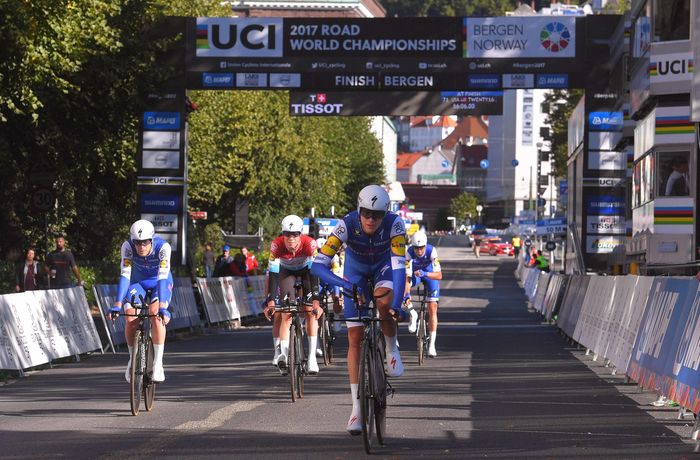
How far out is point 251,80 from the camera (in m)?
30.9

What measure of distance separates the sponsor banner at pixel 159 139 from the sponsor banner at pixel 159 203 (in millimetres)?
1052

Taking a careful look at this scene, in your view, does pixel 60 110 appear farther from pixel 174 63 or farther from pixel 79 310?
pixel 79 310

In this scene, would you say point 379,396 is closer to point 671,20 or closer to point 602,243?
point 671,20

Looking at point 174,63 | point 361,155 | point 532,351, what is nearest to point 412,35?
point 174,63

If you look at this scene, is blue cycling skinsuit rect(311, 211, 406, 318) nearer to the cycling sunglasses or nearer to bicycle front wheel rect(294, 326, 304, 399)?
the cycling sunglasses

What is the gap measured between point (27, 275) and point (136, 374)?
59.5 ft

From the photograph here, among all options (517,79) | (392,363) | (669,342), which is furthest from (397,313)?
(517,79)

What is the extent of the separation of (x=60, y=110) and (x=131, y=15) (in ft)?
8.28

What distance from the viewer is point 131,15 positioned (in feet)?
102

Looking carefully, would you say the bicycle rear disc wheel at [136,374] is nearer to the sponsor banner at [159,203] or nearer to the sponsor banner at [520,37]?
the sponsor banner at [159,203]

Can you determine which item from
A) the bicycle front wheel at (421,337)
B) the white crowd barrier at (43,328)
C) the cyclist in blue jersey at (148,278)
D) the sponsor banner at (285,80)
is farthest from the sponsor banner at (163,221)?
the cyclist in blue jersey at (148,278)

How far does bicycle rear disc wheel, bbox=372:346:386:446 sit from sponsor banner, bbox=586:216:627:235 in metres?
22.0

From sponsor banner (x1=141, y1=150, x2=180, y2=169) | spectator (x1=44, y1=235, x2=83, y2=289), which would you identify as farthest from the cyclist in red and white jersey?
sponsor banner (x1=141, y1=150, x2=180, y2=169)

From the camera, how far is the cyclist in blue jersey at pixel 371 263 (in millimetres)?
10320
